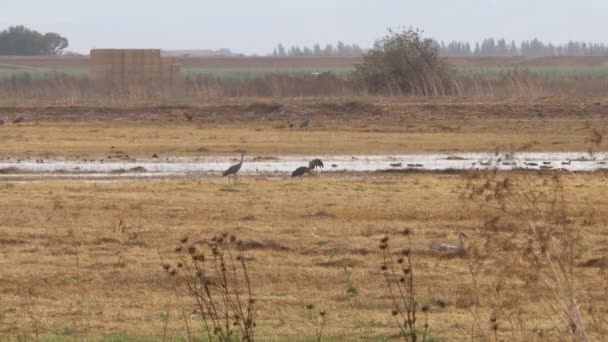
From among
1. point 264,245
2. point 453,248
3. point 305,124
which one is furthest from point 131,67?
point 453,248

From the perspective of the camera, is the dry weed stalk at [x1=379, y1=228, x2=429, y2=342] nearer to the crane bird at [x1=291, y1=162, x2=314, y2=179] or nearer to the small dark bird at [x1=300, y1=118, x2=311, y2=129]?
the crane bird at [x1=291, y1=162, x2=314, y2=179]

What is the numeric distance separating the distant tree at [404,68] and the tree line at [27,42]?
72287mm

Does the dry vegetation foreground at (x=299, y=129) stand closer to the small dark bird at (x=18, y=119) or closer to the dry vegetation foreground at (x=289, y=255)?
the small dark bird at (x=18, y=119)

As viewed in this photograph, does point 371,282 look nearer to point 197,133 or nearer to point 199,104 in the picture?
point 197,133

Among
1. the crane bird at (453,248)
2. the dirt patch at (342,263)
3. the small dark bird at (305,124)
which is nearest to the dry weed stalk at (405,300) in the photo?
the dirt patch at (342,263)

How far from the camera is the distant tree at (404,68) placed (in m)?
44.1

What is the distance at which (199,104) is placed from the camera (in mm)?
38688

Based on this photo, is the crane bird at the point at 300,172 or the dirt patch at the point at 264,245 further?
the crane bird at the point at 300,172

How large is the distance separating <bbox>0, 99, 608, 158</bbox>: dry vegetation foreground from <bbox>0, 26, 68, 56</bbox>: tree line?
76281 mm

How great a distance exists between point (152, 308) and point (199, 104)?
2740cm

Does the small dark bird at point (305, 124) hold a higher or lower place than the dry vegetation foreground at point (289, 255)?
lower

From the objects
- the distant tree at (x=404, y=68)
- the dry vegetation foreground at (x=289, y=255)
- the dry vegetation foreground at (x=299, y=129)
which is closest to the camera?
the dry vegetation foreground at (x=289, y=255)

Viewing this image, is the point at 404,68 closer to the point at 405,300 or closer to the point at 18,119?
the point at 18,119

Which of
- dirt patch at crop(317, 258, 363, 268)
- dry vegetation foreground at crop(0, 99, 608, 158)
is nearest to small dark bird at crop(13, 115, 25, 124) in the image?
dry vegetation foreground at crop(0, 99, 608, 158)
